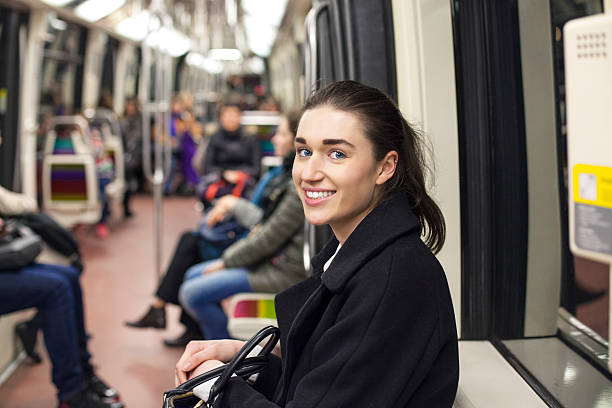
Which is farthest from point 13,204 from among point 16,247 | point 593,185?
point 593,185

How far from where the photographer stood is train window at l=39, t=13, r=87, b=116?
7730mm

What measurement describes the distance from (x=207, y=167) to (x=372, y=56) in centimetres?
448

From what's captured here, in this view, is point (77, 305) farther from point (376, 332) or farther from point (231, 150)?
point (231, 150)

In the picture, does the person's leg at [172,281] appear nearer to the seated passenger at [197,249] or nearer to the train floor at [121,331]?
the seated passenger at [197,249]

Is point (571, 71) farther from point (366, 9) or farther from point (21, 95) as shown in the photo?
point (21, 95)

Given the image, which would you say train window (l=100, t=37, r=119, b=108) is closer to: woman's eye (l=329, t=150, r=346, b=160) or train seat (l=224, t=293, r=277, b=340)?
train seat (l=224, t=293, r=277, b=340)

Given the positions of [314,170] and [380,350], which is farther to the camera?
[314,170]

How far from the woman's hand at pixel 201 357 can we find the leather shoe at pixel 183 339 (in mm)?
2559

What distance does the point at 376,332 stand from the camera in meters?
1.13

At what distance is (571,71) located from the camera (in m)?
0.98

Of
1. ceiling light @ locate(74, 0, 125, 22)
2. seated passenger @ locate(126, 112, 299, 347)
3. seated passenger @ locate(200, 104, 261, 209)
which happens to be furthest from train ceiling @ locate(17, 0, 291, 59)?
seated passenger @ locate(126, 112, 299, 347)

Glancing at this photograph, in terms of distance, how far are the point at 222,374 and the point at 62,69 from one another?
856 cm

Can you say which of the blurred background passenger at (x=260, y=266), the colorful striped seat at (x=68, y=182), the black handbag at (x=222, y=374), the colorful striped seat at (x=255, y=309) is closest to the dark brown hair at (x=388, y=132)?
the black handbag at (x=222, y=374)

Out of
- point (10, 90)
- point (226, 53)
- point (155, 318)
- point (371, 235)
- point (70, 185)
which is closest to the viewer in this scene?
point (371, 235)
